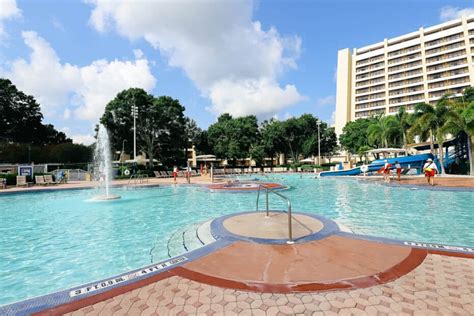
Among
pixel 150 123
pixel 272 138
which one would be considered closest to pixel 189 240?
pixel 150 123

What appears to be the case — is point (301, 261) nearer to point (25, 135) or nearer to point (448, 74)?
point (25, 135)

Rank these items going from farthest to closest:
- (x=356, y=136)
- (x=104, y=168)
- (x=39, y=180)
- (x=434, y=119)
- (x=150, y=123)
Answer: (x=356, y=136)
(x=150, y=123)
(x=104, y=168)
(x=39, y=180)
(x=434, y=119)

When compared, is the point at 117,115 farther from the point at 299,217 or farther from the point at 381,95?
the point at 381,95

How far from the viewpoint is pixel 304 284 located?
3189 mm

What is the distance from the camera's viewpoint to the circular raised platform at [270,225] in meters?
5.44

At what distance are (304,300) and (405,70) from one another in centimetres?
8586

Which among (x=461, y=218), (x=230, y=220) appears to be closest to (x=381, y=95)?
(x=461, y=218)

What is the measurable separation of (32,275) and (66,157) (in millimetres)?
47879

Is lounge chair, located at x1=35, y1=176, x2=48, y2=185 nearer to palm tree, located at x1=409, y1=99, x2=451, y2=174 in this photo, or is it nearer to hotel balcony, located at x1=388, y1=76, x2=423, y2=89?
palm tree, located at x1=409, y1=99, x2=451, y2=174

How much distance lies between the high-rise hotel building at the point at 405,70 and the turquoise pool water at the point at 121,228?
66.5m

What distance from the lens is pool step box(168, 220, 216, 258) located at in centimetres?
540

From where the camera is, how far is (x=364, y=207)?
10.4 metres

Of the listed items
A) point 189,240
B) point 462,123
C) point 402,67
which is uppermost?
point 402,67

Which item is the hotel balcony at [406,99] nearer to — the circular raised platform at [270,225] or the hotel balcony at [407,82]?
the hotel balcony at [407,82]
